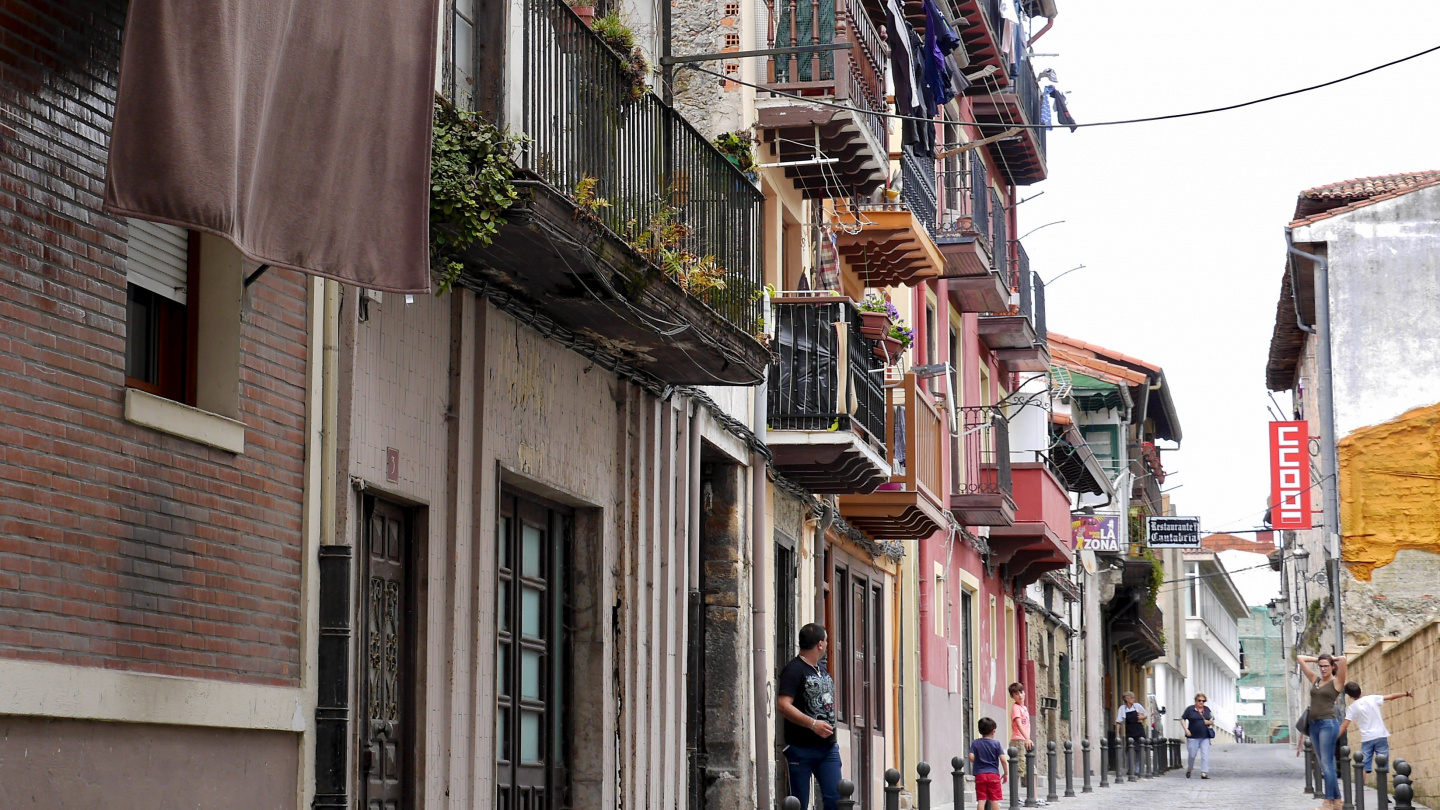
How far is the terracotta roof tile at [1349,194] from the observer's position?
3206 centimetres

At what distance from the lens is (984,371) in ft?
99.1

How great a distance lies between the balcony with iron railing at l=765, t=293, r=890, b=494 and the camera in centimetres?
1667

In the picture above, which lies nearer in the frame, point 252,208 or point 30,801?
point 30,801

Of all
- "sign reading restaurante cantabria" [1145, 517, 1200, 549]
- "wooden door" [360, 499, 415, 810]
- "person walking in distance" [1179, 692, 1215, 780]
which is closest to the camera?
"wooden door" [360, 499, 415, 810]

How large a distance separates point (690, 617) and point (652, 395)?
187 cm

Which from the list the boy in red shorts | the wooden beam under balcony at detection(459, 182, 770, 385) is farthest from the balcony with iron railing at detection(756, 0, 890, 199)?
the boy in red shorts

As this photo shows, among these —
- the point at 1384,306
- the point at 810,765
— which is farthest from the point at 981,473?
the point at 810,765

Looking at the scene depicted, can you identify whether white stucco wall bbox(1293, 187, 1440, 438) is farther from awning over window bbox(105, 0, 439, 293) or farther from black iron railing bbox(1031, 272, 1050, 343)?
awning over window bbox(105, 0, 439, 293)

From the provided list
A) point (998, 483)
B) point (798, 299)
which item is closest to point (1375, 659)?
point (998, 483)

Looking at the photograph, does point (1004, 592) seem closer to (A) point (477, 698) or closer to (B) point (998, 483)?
(B) point (998, 483)

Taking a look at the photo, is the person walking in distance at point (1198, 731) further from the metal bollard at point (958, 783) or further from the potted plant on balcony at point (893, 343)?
the metal bollard at point (958, 783)

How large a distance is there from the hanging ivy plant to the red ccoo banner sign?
27.8m

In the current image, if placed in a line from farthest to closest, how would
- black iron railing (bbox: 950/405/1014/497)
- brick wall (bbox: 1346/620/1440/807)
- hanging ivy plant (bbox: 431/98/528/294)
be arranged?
black iron railing (bbox: 950/405/1014/497)
brick wall (bbox: 1346/620/1440/807)
hanging ivy plant (bbox: 431/98/528/294)

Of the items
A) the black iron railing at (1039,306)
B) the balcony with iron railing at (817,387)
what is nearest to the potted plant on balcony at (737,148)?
the balcony with iron railing at (817,387)
